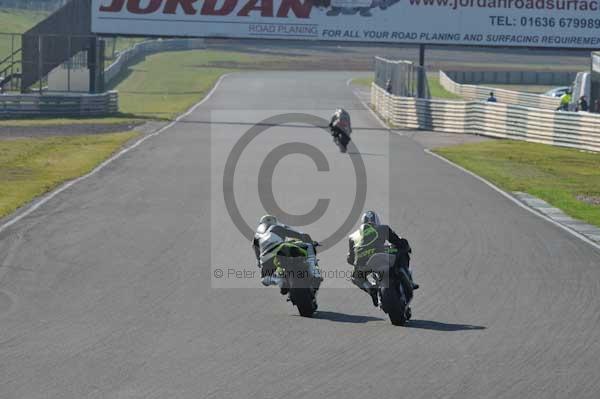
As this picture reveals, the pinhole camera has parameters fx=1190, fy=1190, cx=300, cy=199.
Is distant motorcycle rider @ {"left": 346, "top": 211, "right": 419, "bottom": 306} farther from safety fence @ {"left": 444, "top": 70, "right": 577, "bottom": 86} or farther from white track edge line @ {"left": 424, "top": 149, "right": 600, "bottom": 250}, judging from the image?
safety fence @ {"left": 444, "top": 70, "right": 577, "bottom": 86}

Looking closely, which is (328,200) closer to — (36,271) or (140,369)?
(36,271)

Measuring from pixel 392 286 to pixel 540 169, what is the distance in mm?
20889

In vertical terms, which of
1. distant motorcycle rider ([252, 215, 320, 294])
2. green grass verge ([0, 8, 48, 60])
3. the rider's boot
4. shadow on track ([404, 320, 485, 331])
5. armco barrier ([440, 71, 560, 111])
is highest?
green grass verge ([0, 8, 48, 60])

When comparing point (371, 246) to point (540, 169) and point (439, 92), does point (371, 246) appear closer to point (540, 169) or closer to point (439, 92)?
point (540, 169)

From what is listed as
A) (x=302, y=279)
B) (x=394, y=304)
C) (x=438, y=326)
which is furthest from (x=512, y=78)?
(x=394, y=304)

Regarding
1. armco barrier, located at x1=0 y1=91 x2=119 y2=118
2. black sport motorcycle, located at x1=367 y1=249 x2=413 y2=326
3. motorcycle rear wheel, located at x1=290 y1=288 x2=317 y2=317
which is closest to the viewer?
black sport motorcycle, located at x1=367 y1=249 x2=413 y2=326

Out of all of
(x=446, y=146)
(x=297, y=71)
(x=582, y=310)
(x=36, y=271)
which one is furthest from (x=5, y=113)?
(x=297, y=71)

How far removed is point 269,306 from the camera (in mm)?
13641

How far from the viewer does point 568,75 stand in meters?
86.2

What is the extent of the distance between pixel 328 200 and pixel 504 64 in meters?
82.0

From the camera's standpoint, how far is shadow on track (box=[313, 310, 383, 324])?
12867 millimetres

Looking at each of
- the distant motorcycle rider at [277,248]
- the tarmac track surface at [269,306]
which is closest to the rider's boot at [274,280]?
the distant motorcycle rider at [277,248]

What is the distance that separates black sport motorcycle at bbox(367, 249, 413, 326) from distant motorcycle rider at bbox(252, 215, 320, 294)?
0.70m
